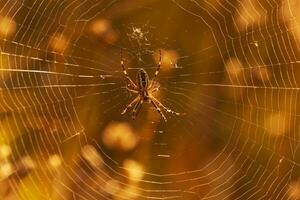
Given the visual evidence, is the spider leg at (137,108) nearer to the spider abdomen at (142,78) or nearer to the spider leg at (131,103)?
the spider leg at (131,103)

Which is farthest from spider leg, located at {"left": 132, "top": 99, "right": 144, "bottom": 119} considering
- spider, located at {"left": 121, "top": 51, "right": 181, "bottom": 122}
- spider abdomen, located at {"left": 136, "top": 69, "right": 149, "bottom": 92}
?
spider abdomen, located at {"left": 136, "top": 69, "right": 149, "bottom": 92}

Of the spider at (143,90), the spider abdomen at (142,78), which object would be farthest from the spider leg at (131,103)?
the spider abdomen at (142,78)

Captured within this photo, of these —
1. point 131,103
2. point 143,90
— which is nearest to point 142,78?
point 143,90

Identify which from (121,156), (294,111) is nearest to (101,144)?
(121,156)

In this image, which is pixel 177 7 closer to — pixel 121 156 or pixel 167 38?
pixel 167 38

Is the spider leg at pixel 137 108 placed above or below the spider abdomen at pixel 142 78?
below

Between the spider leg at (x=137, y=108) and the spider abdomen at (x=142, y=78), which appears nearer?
the spider abdomen at (x=142, y=78)

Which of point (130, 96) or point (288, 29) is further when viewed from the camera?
point (130, 96)
